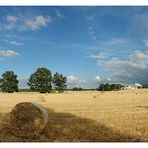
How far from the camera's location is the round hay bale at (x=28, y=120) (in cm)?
1284

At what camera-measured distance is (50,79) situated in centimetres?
9106

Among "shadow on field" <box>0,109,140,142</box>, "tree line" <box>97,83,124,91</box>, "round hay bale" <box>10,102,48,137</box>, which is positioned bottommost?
"shadow on field" <box>0,109,140,142</box>

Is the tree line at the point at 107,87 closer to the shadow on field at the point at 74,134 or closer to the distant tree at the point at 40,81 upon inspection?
the distant tree at the point at 40,81

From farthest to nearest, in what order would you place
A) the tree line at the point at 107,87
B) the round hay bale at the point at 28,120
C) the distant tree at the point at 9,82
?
the tree line at the point at 107,87 < the distant tree at the point at 9,82 < the round hay bale at the point at 28,120

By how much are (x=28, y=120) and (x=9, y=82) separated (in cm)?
7489

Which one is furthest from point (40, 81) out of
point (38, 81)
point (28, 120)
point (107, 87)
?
point (28, 120)

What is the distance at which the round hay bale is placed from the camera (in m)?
12.8

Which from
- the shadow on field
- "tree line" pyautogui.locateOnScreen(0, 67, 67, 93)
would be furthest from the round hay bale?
"tree line" pyautogui.locateOnScreen(0, 67, 67, 93)

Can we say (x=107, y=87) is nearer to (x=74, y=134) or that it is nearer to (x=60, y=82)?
(x=60, y=82)

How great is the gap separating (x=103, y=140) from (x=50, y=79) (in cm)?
7931

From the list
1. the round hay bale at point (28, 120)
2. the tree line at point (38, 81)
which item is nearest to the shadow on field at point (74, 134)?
the round hay bale at point (28, 120)

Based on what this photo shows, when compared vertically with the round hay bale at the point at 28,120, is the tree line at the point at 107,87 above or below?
above

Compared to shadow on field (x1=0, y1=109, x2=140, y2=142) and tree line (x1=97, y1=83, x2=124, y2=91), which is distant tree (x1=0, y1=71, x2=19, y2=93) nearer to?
tree line (x1=97, y1=83, x2=124, y2=91)
